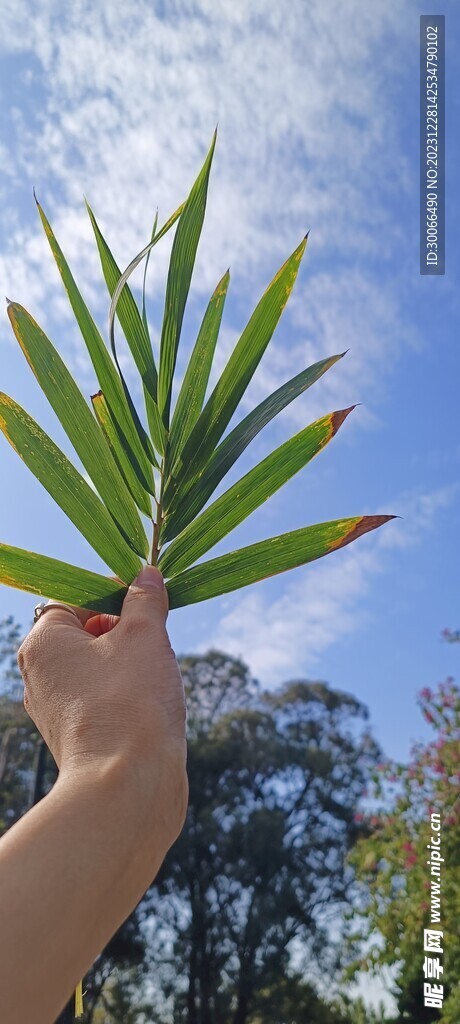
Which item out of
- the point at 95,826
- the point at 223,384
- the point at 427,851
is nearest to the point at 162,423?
the point at 223,384

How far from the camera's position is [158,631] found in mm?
810

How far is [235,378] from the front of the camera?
1.03 meters

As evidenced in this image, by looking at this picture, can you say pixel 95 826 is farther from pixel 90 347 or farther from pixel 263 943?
pixel 263 943

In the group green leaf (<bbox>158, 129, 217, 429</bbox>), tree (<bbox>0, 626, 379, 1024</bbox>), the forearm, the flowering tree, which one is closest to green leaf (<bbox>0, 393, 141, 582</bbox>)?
green leaf (<bbox>158, 129, 217, 429</bbox>)

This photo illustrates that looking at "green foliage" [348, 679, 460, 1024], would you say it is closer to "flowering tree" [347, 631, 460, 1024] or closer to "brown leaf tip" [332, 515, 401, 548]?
"flowering tree" [347, 631, 460, 1024]

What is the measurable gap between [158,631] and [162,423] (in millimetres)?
362

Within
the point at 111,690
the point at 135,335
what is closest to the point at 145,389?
the point at 135,335

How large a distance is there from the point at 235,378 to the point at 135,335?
0.18 meters

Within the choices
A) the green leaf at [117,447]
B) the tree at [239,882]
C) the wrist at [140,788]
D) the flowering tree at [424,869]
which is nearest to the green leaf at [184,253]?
the green leaf at [117,447]

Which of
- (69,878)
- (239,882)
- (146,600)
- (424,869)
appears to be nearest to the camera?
(69,878)

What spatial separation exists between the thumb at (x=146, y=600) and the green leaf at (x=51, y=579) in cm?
5

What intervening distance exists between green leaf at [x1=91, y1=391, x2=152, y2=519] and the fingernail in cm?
14

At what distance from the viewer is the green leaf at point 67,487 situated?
935 millimetres

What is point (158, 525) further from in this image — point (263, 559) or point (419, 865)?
point (419, 865)
